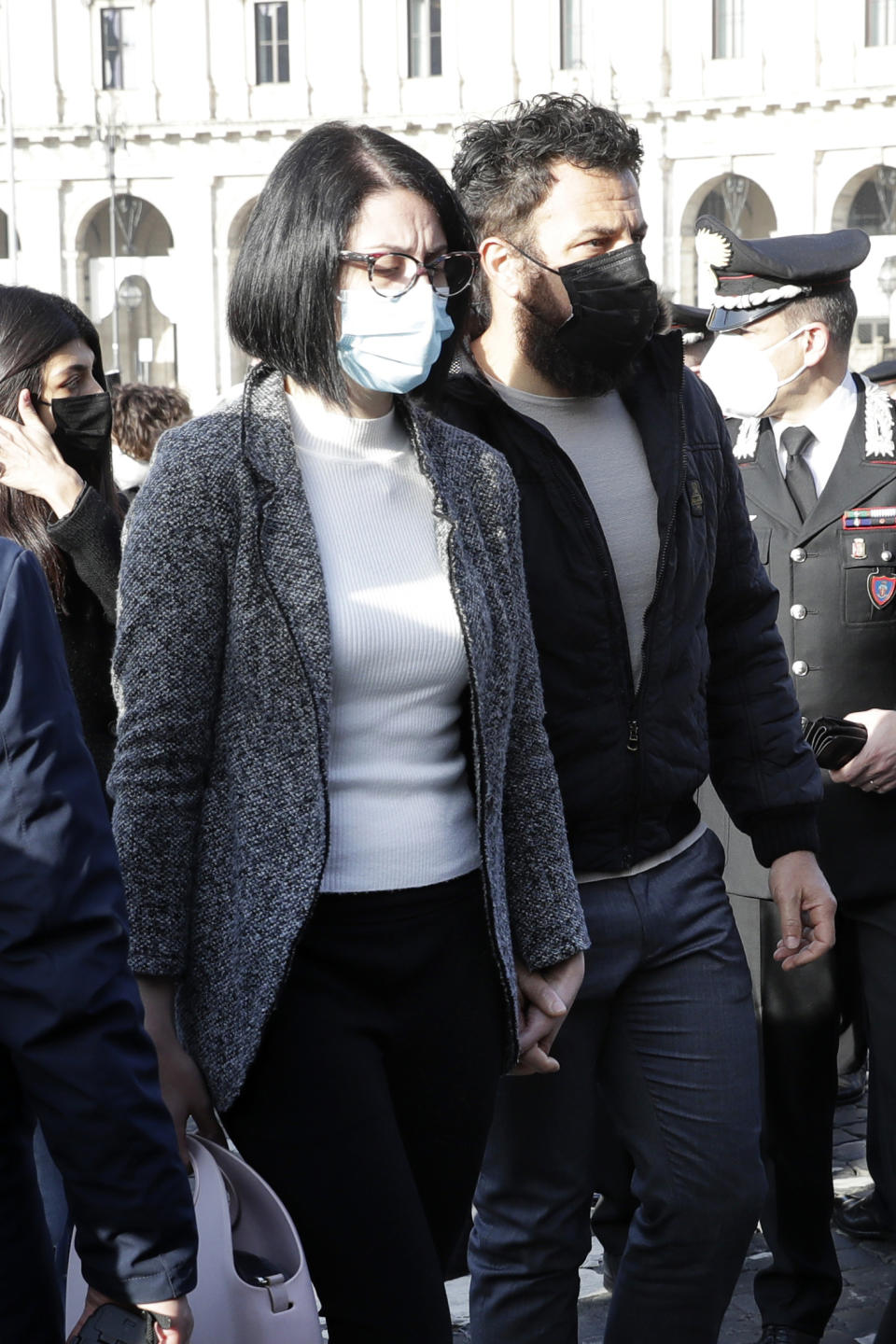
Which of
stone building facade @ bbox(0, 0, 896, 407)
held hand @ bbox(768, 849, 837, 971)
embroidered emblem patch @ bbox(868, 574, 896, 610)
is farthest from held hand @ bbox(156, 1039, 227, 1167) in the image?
stone building facade @ bbox(0, 0, 896, 407)

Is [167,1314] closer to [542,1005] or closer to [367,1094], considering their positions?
[367,1094]

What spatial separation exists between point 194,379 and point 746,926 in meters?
39.5

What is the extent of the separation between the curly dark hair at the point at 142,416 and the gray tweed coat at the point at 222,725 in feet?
10.8

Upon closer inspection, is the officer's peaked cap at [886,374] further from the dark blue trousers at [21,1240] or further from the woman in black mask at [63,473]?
the dark blue trousers at [21,1240]

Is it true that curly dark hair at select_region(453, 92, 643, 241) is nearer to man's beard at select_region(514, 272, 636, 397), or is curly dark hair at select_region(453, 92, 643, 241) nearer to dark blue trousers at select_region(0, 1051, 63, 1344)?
man's beard at select_region(514, 272, 636, 397)

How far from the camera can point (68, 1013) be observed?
4.73 feet

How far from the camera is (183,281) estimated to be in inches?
1665

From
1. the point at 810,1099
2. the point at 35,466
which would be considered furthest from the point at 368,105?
the point at 810,1099

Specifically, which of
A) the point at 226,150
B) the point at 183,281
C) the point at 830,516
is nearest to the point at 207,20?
the point at 226,150

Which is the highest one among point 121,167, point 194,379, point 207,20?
point 207,20

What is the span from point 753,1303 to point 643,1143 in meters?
1.06

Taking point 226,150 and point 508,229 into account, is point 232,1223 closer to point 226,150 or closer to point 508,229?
point 508,229

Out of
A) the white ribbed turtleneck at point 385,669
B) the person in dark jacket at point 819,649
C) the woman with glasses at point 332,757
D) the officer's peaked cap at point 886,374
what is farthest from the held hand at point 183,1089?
the officer's peaked cap at point 886,374

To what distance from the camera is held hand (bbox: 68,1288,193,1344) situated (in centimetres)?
150
